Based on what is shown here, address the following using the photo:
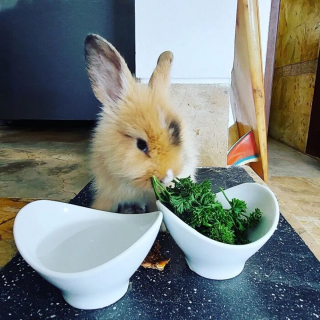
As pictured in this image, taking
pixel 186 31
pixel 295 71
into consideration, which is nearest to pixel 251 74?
pixel 186 31

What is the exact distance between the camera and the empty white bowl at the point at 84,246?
0.31 metres

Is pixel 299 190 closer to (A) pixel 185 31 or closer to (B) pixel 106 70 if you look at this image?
(A) pixel 185 31

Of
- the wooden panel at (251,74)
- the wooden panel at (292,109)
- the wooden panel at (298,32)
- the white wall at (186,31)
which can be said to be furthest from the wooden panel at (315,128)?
the white wall at (186,31)

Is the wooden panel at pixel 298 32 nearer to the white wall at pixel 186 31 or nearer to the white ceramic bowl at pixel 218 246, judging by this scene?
the white wall at pixel 186 31

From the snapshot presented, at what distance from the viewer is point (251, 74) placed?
90 cm

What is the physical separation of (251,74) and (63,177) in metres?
0.83

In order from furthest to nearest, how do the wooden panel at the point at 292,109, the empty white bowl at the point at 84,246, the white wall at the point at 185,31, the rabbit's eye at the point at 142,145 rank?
1. the wooden panel at the point at 292,109
2. the white wall at the point at 185,31
3. the rabbit's eye at the point at 142,145
4. the empty white bowl at the point at 84,246

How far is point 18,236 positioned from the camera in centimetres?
37

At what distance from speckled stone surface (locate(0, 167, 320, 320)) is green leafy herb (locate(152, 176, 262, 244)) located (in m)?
0.06

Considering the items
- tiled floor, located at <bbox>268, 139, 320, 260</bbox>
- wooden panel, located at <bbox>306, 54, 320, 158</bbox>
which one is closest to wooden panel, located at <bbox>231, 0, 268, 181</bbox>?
tiled floor, located at <bbox>268, 139, 320, 260</bbox>

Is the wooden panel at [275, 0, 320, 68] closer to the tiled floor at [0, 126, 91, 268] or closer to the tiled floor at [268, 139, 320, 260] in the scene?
the tiled floor at [268, 139, 320, 260]

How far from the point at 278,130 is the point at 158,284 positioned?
2652mm

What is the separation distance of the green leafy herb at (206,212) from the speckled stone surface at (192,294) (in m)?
0.06

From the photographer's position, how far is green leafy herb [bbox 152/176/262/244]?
0.38 metres
